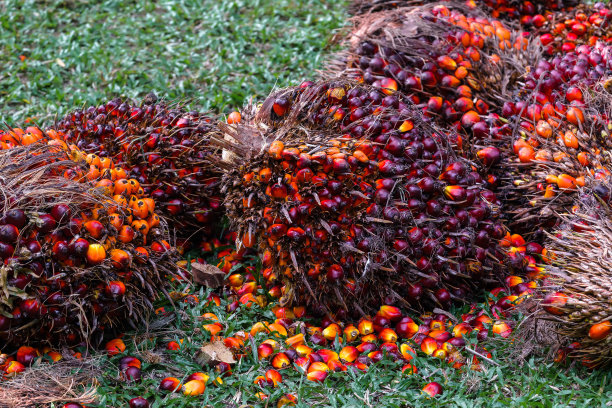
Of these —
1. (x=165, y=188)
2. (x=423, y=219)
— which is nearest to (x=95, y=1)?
(x=165, y=188)

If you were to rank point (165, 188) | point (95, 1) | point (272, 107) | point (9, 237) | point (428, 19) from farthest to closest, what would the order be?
point (95, 1), point (428, 19), point (165, 188), point (272, 107), point (9, 237)

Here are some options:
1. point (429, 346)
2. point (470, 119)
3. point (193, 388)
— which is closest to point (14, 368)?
point (193, 388)

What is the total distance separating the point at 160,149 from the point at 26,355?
4.46ft

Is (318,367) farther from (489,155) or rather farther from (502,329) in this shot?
(489,155)

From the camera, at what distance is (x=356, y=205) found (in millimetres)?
3145

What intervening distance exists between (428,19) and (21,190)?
277 centimetres

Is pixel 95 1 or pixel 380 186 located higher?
pixel 95 1

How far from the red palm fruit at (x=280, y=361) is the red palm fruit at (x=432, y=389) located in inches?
25.9

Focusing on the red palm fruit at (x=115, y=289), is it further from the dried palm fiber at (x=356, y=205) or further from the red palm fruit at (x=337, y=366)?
the red palm fruit at (x=337, y=366)

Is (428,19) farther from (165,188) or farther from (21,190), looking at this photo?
(21,190)

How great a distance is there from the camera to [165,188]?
366 centimetres

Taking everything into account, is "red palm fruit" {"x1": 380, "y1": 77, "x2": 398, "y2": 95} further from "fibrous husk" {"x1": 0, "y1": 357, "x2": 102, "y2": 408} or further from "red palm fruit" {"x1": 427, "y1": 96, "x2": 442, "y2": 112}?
"fibrous husk" {"x1": 0, "y1": 357, "x2": 102, "y2": 408}

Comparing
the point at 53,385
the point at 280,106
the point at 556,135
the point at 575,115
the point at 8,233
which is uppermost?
the point at 280,106

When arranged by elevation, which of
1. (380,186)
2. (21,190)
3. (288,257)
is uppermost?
(21,190)
